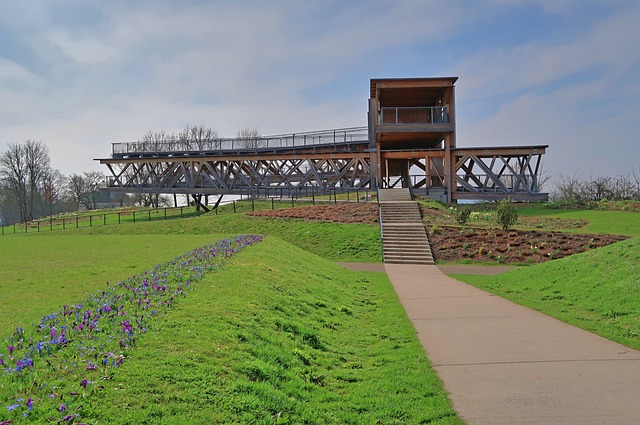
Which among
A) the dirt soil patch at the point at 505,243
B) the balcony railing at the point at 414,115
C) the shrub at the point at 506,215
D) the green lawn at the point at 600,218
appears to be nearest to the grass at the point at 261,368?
the dirt soil patch at the point at 505,243

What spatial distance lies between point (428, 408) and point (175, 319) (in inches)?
136

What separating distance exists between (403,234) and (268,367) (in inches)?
695

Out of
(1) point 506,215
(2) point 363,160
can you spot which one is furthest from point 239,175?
(1) point 506,215

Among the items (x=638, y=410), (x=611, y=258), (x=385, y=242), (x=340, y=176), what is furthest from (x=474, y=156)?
(x=638, y=410)

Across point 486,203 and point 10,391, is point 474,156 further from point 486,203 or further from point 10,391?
point 10,391

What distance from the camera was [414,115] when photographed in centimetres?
3647

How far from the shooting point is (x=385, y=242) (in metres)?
21.7

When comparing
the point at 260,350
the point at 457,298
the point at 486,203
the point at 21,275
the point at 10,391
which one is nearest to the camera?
the point at 10,391

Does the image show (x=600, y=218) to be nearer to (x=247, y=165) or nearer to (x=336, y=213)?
(x=336, y=213)

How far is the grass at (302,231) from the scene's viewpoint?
69.8 feet

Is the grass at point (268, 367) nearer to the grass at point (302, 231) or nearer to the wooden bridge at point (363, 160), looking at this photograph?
the grass at point (302, 231)

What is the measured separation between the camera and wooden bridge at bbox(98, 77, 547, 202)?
3441 centimetres

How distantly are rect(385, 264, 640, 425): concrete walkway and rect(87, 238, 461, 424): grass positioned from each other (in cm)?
36

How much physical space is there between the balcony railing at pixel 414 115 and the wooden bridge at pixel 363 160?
0.08 metres
